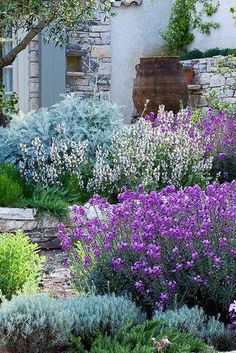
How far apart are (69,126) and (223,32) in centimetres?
588

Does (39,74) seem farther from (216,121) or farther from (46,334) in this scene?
(46,334)

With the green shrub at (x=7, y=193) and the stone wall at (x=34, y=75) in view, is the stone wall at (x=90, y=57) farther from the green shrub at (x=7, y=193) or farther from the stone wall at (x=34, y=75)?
the green shrub at (x=7, y=193)

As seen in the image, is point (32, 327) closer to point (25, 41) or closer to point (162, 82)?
point (25, 41)

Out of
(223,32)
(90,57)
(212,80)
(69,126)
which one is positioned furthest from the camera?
(223,32)

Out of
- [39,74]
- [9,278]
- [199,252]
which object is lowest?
[9,278]

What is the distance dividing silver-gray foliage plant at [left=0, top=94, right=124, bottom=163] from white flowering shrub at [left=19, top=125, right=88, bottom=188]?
110mm

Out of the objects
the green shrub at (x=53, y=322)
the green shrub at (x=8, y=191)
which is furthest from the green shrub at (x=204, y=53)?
the green shrub at (x=53, y=322)

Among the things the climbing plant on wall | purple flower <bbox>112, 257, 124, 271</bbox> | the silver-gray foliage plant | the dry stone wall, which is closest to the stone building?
the climbing plant on wall

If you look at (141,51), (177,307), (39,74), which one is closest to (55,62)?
(39,74)

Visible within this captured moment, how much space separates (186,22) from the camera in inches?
482

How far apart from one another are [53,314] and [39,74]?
7926mm

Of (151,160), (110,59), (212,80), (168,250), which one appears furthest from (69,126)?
(212,80)

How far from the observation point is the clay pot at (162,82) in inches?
407

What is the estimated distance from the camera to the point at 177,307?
3.55 m
